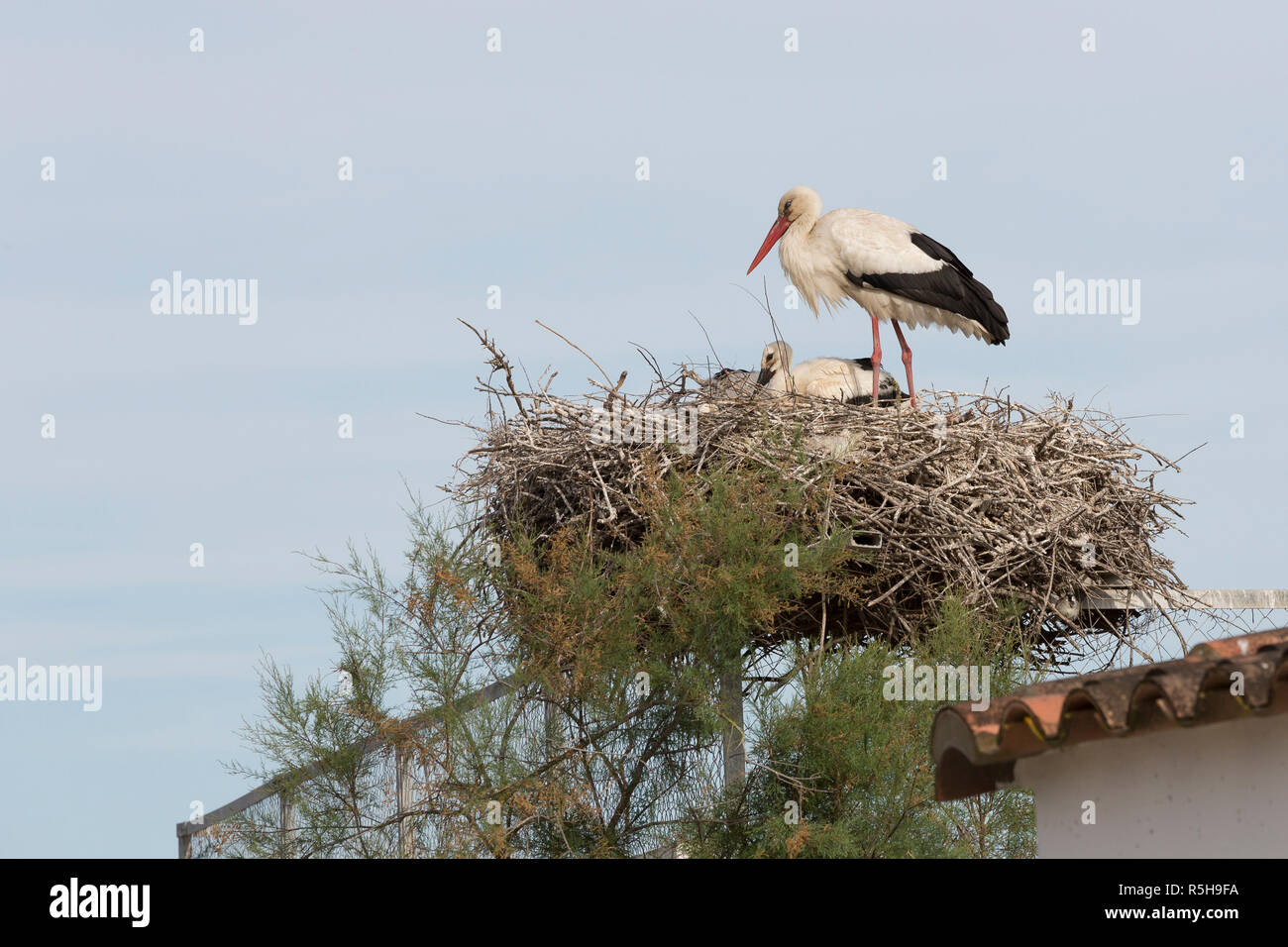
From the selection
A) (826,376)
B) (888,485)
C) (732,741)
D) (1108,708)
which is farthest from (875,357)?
(1108,708)

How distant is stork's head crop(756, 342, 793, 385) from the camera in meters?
11.5

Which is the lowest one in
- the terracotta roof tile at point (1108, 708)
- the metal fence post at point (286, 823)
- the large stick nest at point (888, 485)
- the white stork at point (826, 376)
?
the metal fence post at point (286, 823)

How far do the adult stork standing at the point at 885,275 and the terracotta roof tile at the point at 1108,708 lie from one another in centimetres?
667

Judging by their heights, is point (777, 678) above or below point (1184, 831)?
above

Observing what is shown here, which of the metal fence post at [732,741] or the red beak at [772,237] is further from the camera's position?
the red beak at [772,237]

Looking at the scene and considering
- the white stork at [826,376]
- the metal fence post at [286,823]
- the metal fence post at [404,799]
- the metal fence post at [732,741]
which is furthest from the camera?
the white stork at [826,376]

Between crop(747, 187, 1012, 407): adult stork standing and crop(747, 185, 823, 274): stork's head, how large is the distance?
0.02m

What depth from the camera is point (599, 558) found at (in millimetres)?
9062

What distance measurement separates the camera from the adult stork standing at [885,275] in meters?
11.5

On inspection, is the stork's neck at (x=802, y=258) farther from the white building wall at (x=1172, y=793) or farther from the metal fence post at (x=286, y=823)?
the white building wall at (x=1172, y=793)

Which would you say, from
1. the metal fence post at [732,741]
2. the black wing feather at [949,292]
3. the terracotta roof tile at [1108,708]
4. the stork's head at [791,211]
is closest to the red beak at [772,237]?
the stork's head at [791,211]
